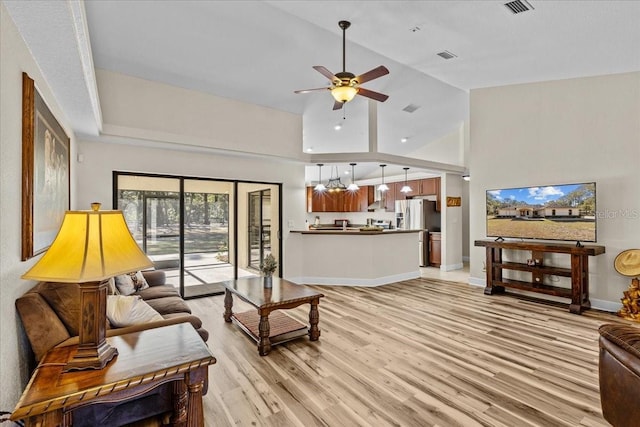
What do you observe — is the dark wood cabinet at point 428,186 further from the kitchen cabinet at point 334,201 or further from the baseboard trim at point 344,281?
the baseboard trim at point 344,281

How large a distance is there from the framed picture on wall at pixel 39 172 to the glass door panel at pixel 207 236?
231 centimetres

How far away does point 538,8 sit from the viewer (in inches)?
122

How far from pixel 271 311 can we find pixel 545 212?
4.28 meters

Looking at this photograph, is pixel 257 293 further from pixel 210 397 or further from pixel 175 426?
pixel 175 426

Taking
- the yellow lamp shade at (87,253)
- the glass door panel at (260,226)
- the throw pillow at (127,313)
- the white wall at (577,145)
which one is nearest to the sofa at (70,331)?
the throw pillow at (127,313)

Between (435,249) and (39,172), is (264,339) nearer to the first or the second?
(39,172)

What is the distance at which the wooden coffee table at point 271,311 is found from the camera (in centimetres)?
299

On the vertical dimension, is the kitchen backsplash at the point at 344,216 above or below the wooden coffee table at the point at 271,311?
above

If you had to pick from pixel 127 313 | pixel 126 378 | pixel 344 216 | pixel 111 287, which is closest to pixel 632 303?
pixel 126 378

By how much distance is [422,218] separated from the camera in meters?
7.88

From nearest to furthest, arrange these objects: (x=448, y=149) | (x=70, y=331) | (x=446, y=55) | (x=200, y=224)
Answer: (x=70, y=331)
(x=446, y=55)
(x=200, y=224)
(x=448, y=149)

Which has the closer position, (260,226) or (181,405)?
(181,405)

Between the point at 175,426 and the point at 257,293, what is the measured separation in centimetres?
168

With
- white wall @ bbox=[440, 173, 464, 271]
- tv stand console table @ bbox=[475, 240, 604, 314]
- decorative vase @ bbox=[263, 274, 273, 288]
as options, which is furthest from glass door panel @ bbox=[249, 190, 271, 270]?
white wall @ bbox=[440, 173, 464, 271]
